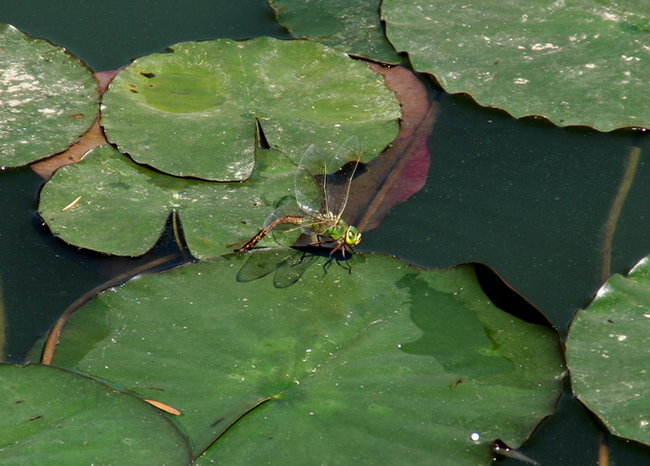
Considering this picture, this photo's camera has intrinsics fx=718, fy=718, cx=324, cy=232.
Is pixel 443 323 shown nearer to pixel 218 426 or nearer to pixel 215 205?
pixel 218 426

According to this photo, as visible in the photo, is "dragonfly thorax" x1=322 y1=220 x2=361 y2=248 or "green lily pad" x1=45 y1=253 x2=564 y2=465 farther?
"dragonfly thorax" x1=322 y1=220 x2=361 y2=248

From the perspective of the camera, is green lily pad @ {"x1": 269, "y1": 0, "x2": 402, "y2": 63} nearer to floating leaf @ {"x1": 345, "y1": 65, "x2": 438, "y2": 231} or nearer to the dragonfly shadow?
floating leaf @ {"x1": 345, "y1": 65, "x2": 438, "y2": 231}

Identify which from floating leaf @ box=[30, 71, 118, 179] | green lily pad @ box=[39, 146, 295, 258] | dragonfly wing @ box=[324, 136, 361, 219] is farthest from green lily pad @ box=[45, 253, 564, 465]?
floating leaf @ box=[30, 71, 118, 179]

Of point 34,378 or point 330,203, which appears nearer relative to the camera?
point 34,378

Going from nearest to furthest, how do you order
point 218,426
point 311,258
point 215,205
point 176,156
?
point 218,426 → point 311,258 → point 215,205 → point 176,156

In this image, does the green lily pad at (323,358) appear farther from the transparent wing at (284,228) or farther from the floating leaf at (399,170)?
the floating leaf at (399,170)


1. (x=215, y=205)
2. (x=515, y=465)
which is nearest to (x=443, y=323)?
(x=515, y=465)

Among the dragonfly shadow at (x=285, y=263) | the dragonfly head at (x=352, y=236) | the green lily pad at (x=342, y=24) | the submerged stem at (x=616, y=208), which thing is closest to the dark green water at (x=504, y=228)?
the submerged stem at (x=616, y=208)
